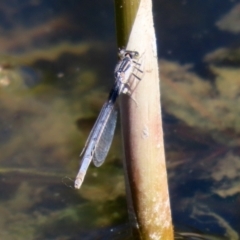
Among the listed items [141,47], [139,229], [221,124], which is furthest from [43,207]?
[141,47]

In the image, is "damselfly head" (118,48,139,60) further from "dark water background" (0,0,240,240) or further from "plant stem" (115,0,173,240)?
"dark water background" (0,0,240,240)

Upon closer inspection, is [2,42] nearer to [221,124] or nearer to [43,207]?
[43,207]

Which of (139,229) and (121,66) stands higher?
(121,66)

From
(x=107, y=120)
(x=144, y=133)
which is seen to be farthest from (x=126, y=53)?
(x=107, y=120)

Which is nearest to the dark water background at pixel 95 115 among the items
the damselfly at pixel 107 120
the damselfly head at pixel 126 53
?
the damselfly at pixel 107 120

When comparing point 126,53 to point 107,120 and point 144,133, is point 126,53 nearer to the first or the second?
point 144,133
